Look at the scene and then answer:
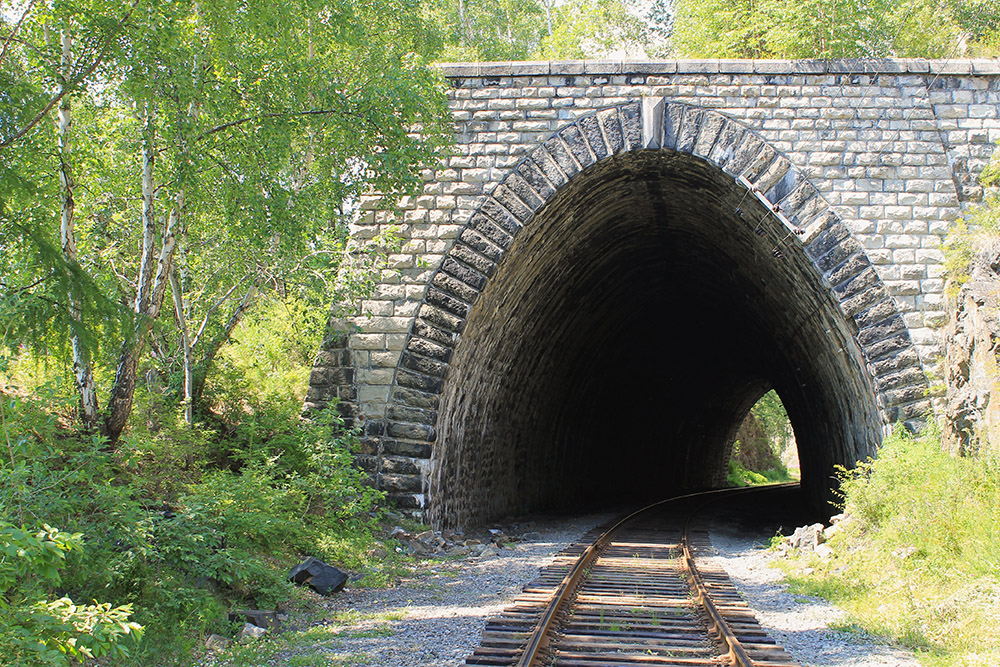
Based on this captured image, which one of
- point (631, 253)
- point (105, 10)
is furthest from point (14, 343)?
point (631, 253)

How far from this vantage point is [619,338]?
20062mm

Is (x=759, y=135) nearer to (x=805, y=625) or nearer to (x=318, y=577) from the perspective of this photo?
(x=805, y=625)

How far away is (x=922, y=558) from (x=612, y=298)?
34.2 ft

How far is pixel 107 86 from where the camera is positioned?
8.41 m

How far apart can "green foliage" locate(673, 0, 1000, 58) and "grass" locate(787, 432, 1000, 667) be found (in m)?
6.86

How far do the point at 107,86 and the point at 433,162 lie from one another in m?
3.93

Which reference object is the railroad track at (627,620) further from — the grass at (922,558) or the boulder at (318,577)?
the boulder at (318,577)

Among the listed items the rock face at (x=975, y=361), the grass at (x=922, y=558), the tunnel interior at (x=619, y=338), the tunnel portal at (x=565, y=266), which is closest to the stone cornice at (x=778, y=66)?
the tunnel portal at (x=565, y=266)

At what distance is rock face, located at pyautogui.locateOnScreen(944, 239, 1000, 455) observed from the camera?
8742mm

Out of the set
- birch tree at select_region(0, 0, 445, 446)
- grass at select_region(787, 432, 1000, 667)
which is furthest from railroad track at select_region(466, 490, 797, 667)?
birch tree at select_region(0, 0, 445, 446)

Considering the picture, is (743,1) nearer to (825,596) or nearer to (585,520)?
(585,520)

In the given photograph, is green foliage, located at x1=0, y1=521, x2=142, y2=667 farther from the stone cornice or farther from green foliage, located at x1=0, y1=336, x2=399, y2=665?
the stone cornice

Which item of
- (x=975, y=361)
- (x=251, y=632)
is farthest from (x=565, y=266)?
(x=251, y=632)

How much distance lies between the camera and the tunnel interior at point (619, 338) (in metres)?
11.8
